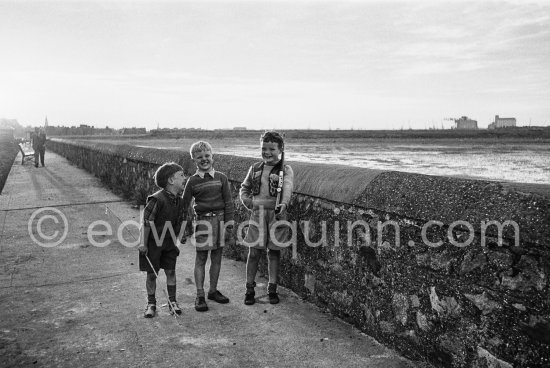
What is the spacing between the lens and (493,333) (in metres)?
2.28

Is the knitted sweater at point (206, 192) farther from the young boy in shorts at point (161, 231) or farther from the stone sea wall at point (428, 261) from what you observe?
the stone sea wall at point (428, 261)

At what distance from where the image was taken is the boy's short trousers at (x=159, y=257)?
362cm

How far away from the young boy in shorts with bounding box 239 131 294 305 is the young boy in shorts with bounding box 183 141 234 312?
0.21m

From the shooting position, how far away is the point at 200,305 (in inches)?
144

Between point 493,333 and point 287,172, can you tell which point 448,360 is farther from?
point 287,172

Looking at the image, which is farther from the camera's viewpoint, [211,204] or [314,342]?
[211,204]

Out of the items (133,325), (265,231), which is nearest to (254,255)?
→ (265,231)

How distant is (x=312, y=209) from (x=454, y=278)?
1.50 meters

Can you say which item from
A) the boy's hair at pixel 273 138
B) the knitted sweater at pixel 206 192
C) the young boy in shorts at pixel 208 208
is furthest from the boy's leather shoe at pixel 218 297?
the boy's hair at pixel 273 138

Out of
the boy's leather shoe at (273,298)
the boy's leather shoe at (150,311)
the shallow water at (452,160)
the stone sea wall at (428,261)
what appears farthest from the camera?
the shallow water at (452,160)

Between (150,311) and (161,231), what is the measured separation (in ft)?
2.08

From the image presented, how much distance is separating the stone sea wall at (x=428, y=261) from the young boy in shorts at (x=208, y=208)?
64 cm

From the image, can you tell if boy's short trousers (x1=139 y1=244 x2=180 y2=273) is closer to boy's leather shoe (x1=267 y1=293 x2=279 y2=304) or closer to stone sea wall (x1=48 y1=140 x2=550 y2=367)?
boy's leather shoe (x1=267 y1=293 x2=279 y2=304)

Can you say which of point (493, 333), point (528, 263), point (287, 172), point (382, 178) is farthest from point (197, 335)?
point (528, 263)
